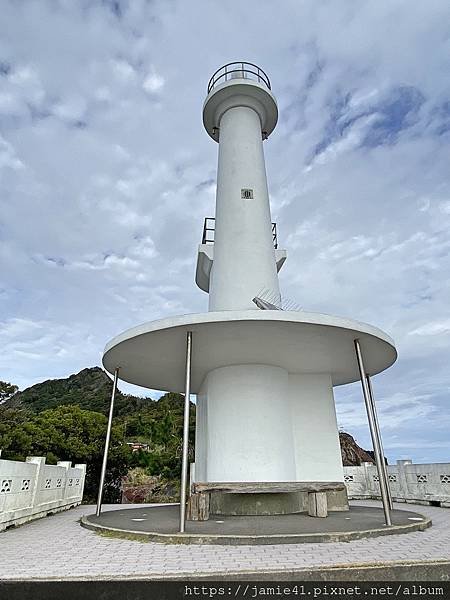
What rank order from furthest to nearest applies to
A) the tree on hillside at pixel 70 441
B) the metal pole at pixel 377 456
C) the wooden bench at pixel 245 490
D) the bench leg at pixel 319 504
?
the tree on hillside at pixel 70 441, the bench leg at pixel 319 504, the wooden bench at pixel 245 490, the metal pole at pixel 377 456

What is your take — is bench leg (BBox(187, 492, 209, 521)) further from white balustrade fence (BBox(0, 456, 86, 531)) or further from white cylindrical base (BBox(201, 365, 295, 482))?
white balustrade fence (BBox(0, 456, 86, 531))

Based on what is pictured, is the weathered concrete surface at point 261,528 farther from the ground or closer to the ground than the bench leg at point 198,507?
closer to the ground

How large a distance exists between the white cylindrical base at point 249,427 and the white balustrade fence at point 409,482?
3.92 metres

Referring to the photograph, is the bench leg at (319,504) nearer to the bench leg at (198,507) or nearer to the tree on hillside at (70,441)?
the bench leg at (198,507)

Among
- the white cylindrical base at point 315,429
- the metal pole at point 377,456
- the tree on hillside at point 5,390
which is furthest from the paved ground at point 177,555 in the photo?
the tree on hillside at point 5,390

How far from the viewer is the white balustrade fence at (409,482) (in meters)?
9.95

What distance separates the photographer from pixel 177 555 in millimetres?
4375

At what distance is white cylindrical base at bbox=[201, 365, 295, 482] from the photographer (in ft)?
26.8

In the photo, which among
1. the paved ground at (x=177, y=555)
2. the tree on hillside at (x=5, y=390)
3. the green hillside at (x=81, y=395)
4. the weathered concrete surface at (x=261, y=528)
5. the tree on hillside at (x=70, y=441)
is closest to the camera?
the paved ground at (x=177, y=555)

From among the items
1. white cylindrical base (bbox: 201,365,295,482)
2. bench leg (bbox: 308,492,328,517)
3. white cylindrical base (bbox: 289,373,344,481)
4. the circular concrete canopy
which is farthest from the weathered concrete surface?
the circular concrete canopy

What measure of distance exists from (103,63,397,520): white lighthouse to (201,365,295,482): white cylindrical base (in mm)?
19

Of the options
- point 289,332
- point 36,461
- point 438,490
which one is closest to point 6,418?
point 36,461

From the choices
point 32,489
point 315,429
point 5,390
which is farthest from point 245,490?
point 5,390

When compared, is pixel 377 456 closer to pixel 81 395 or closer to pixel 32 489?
pixel 32 489
